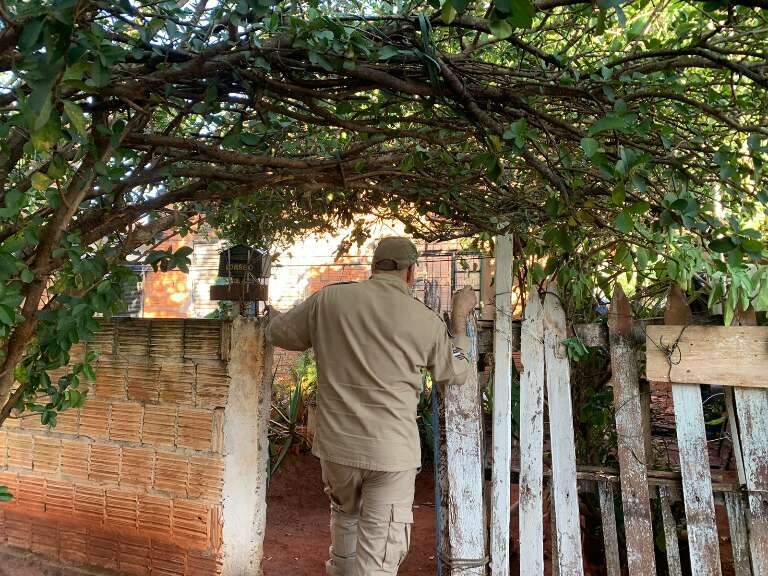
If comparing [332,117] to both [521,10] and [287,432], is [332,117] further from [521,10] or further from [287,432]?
[287,432]

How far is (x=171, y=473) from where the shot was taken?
357 centimetres

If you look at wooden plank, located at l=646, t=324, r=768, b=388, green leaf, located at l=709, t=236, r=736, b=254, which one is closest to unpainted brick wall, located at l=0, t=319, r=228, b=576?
wooden plank, located at l=646, t=324, r=768, b=388

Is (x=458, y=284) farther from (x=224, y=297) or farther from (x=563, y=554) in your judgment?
(x=563, y=554)

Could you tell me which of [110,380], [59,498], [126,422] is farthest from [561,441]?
[59,498]

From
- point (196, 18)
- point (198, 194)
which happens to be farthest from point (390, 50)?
point (198, 194)

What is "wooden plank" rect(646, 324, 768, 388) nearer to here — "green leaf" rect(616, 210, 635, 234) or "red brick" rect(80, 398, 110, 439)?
"green leaf" rect(616, 210, 635, 234)

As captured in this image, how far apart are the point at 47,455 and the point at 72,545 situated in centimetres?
57

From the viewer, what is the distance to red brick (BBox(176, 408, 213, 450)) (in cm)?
351

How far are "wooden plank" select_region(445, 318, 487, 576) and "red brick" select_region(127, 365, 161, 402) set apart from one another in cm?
172

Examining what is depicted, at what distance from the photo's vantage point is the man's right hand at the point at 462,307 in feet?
10.6

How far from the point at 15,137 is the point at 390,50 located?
4.90 ft

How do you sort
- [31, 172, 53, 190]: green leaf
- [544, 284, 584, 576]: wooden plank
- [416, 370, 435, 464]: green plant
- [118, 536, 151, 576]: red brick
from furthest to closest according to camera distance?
[416, 370, 435, 464]: green plant → [118, 536, 151, 576]: red brick → [544, 284, 584, 576]: wooden plank → [31, 172, 53, 190]: green leaf

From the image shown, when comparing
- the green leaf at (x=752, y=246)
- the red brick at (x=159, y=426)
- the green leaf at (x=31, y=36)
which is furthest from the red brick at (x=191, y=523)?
the green leaf at (x=752, y=246)

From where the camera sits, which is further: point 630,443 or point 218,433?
point 218,433
